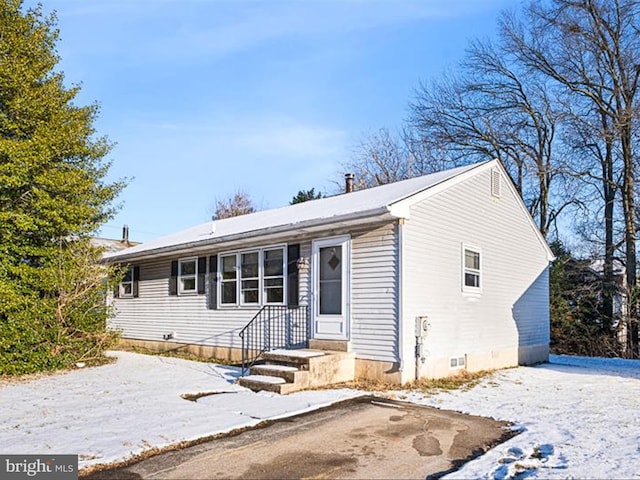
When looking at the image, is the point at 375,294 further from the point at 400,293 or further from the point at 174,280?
the point at 174,280

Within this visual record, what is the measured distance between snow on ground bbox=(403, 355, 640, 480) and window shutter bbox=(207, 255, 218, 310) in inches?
244

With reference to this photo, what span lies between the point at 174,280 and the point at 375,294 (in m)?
7.08

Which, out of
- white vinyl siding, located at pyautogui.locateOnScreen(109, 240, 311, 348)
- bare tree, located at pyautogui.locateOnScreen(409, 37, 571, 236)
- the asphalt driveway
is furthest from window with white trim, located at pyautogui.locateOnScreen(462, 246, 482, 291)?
bare tree, located at pyautogui.locateOnScreen(409, 37, 571, 236)

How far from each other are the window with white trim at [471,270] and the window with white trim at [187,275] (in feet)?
22.4

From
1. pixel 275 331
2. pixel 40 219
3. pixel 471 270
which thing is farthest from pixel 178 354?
pixel 471 270

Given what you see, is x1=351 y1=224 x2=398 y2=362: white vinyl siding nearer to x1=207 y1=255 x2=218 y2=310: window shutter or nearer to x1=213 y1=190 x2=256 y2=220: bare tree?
x1=207 y1=255 x2=218 y2=310: window shutter

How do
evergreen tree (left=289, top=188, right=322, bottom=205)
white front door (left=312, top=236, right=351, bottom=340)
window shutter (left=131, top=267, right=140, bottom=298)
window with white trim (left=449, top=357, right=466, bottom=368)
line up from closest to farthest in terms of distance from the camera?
white front door (left=312, top=236, right=351, bottom=340), window with white trim (left=449, top=357, right=466, bottom=368), window shutter (left=131, top=267, right=140, bottom=298), evergreen tree (left=289, top=188, right=322, bottom=205)

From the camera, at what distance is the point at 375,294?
933cm

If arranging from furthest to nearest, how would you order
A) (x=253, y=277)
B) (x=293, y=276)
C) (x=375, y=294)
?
1. (x=253, y=277)
2. (x=293, y=276)
3. (x=375, y=294)

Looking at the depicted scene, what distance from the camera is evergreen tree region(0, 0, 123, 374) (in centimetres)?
1059

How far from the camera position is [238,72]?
45.8ft

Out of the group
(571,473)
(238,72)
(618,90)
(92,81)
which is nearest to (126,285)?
(92,81)

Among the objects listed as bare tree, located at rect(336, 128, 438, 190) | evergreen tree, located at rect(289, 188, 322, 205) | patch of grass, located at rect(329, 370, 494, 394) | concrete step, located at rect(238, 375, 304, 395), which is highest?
bare tree, located at rect(336, 128, 438, 190)

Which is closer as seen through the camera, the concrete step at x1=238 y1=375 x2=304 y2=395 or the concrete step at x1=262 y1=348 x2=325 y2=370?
the concrete step at x1=238 y1=375 x2=304 y2=395
